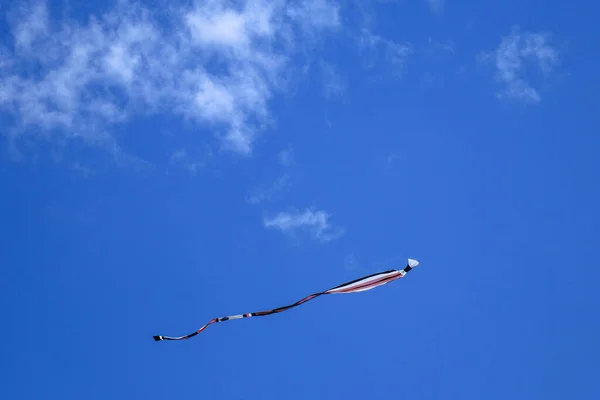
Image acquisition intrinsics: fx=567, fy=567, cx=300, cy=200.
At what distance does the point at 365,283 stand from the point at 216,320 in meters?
6.39

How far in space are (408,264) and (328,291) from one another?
3.49 m

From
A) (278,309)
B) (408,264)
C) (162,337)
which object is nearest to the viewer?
→ (408,264)

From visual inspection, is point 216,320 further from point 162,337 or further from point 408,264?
point 408,264

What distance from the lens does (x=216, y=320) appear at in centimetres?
2358

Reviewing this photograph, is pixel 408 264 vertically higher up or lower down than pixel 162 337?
lower down

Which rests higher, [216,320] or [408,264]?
[216,320]

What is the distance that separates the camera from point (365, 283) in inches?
888

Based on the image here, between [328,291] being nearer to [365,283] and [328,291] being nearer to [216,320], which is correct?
[365,283]

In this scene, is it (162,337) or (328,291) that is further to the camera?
(162,337)

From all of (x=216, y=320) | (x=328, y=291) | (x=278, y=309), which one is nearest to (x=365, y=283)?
(x=328, y=291)

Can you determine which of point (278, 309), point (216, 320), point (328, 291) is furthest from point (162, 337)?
point (328, 291)

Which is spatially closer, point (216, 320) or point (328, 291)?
point (328, 291)

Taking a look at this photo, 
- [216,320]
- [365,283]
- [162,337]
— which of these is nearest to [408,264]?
[365,283]

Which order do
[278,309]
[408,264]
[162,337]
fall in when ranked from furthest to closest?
[162,337] → [278,309] → [408,264]
